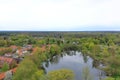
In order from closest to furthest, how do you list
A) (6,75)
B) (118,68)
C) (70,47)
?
(6,75) < (118,68) < (70,47)

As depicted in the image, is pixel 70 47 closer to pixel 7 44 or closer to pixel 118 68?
pixel 7 44

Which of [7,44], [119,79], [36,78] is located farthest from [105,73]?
[7,44]

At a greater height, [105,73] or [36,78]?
[36,78]

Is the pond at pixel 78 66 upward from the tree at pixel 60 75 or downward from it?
downward

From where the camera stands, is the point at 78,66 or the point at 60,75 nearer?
the point at 60,75

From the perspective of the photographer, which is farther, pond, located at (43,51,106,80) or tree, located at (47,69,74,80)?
pond, located at (43,51,106,80)

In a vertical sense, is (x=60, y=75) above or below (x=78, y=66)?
above

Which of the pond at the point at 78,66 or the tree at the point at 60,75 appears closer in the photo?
the tree at the point at 60,75

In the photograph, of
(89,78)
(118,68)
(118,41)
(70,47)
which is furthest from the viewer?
(118,41)

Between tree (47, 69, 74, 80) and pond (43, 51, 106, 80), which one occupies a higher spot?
tree (47, 69, 74, 80)

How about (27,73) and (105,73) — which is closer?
(27,73)
